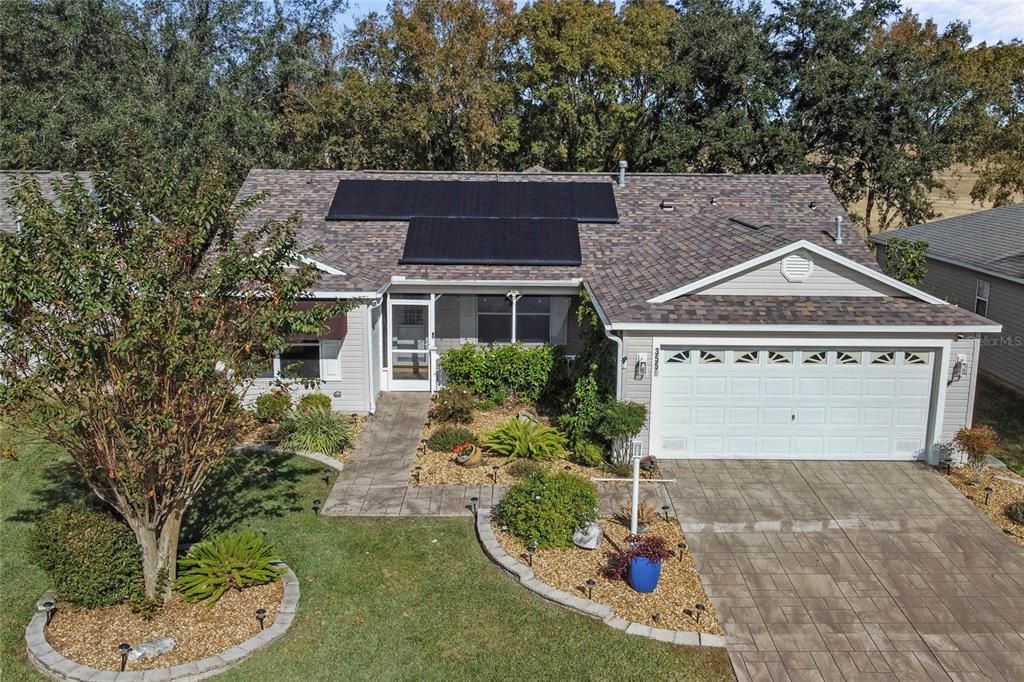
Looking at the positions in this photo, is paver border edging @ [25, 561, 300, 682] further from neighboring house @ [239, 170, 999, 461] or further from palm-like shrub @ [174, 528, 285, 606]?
neighboring house @ [239, 170, 999, 461]

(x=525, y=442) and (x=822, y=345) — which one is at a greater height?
(x=822, y=345)

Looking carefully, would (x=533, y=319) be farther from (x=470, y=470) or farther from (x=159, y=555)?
(x=159, y=555)

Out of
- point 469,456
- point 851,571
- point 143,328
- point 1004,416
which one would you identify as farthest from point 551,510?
point 1004,416

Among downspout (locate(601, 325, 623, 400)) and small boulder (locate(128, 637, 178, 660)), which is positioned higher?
downspout (locate(601, 325, 623, 400))

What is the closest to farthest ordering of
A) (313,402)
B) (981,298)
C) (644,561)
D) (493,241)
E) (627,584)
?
(644,561)
(627,584)
(313,402)
(493,241)
(981,298)

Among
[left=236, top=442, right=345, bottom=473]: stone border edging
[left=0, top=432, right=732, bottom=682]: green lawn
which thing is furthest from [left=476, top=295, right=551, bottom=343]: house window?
[left=0, top=432, right=732, bottom=682]: green lawn

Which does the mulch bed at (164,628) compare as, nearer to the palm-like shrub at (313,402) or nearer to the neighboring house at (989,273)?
the palm-like shrub at (313,402)
